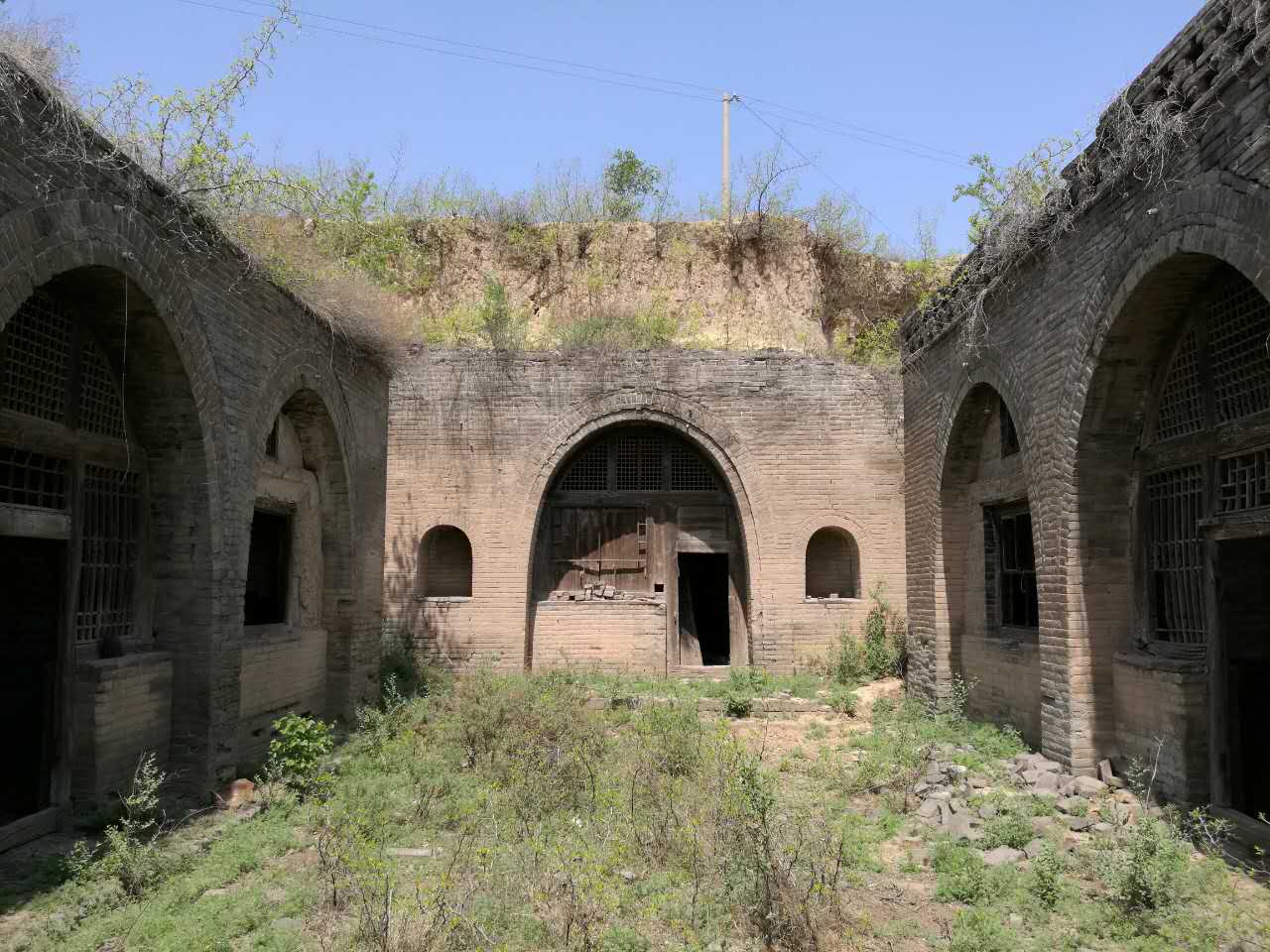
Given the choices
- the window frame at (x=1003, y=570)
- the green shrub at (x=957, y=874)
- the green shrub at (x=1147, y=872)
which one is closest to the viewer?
the green shrub at (x=1147, y=872)

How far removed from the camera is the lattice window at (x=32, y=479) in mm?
6188

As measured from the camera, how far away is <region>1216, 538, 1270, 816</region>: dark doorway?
6.48m

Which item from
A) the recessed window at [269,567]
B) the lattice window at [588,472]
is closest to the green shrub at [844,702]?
the lattice window at [588,472]

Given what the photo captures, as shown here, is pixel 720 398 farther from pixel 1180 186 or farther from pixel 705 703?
pixel 1180 186

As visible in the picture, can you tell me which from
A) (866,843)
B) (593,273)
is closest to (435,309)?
(593,273)

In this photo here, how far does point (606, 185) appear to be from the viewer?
21969mm

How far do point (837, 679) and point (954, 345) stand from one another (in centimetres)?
503

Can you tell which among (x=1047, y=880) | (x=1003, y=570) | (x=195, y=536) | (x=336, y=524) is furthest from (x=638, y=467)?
(x=1047, y=880)

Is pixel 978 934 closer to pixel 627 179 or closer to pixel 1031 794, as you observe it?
pixel 1031 794

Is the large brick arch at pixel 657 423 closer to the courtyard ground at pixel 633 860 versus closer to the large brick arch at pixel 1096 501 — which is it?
the courtyard ground at pixel 633 860

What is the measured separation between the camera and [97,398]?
275 inches

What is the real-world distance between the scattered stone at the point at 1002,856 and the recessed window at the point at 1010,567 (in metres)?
3.54

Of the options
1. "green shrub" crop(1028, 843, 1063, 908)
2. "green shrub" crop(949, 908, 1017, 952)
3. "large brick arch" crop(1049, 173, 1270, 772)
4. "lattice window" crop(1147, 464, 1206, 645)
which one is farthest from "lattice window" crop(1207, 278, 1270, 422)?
"green shrub" crop(949, 908, 1017, 952)

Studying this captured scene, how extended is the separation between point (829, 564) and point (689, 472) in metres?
2.56
